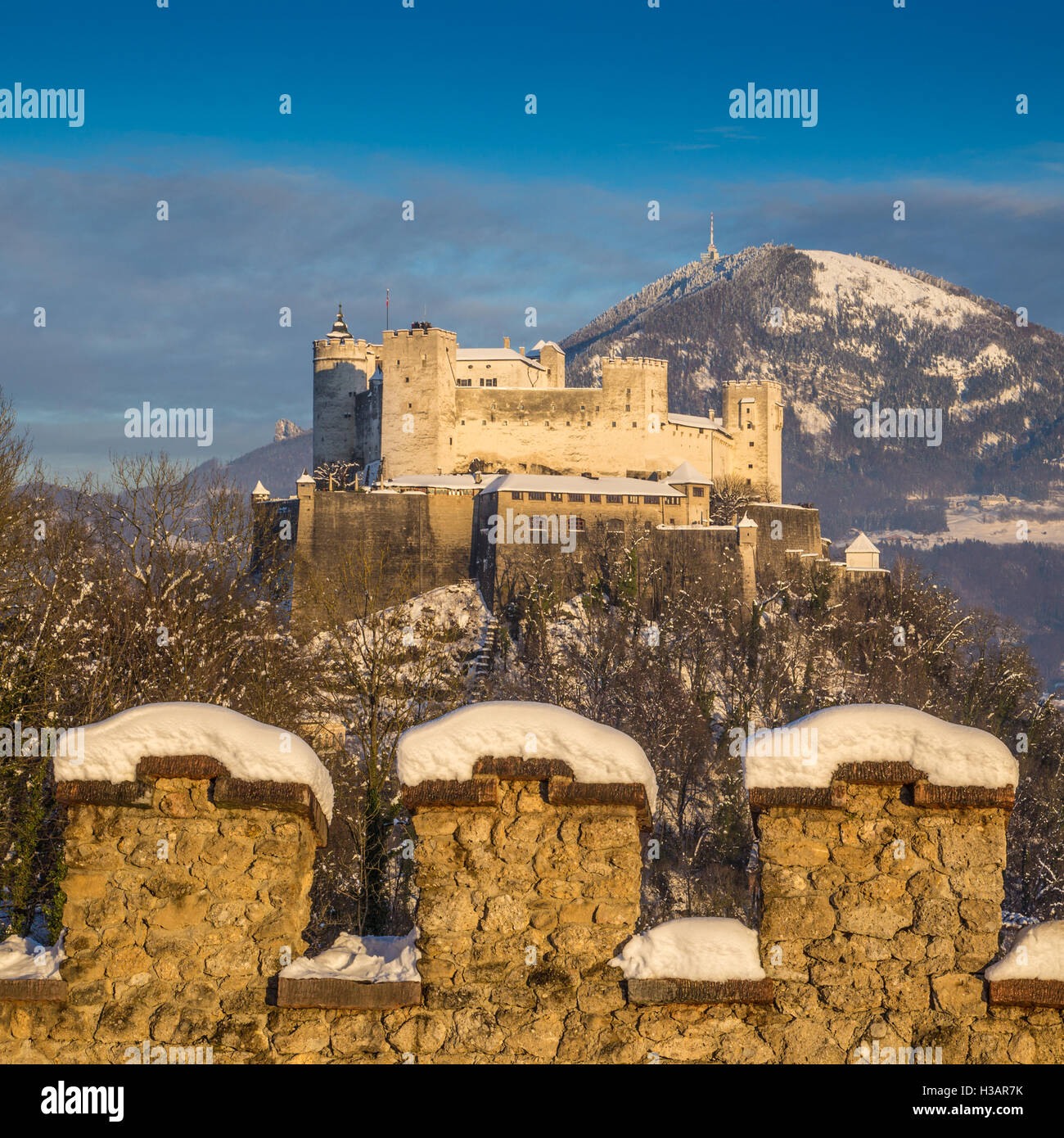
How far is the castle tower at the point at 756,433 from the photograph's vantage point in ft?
251

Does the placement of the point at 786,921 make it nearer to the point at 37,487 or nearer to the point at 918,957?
the point at 918,957

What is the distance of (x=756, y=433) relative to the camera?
254ft

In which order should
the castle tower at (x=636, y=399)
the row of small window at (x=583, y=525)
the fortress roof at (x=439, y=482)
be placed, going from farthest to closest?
1. the castle tower at (x=636, y=399)
2. the fortress roof at (x=439, y=482)
3. the row of small window at (x=583, y=525)

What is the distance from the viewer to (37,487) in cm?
2972

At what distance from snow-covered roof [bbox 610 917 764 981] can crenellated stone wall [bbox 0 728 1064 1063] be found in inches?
2.0

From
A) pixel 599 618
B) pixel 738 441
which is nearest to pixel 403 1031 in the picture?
pixel 599 618

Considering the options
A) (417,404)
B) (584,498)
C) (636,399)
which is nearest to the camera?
(584,498)

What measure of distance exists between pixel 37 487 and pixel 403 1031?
25.7m

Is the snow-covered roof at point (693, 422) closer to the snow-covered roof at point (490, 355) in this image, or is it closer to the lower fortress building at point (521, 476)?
the lower fortress building at point (521, 476)

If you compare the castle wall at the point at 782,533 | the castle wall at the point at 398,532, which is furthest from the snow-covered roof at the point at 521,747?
the castle wall at the point at 782,533

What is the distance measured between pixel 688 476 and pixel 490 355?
46.6 feet

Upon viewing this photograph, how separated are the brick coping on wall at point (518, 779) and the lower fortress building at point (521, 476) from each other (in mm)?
46721

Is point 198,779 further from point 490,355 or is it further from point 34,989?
point 490,355

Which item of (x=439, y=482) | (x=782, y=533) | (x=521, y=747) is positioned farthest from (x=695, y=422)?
(x=521, y=747)
